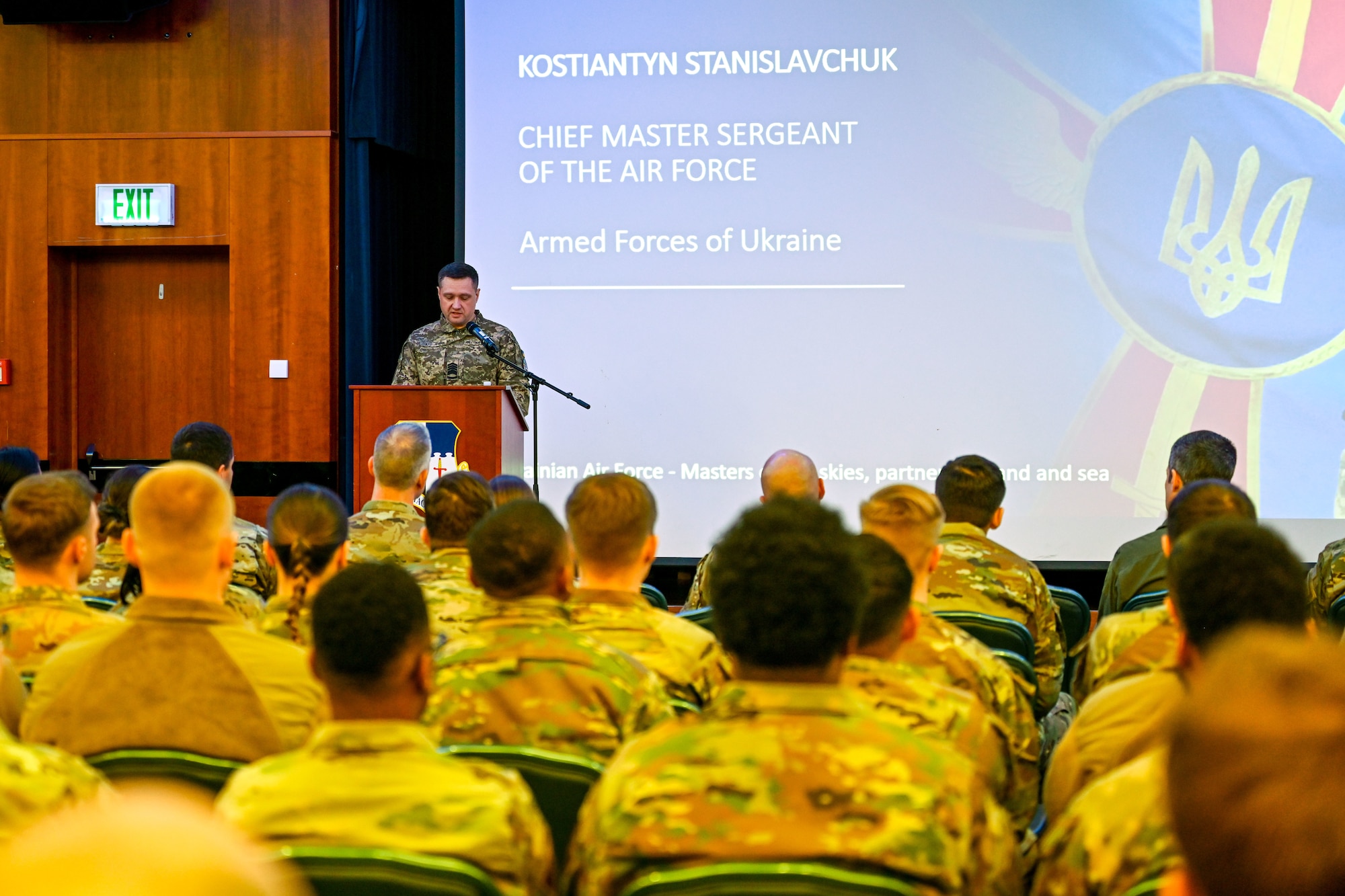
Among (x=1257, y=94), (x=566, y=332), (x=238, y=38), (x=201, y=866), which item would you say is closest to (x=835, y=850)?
(x=201, y=866)

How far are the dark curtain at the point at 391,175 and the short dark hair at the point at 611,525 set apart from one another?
4.88 meters

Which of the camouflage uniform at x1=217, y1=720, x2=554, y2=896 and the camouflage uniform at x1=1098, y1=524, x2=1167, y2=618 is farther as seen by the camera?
the camouflage uniform at x1=1098, y1=524, x2=1167, y2=618

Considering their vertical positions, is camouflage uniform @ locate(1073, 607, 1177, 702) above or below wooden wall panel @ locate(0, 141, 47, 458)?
below

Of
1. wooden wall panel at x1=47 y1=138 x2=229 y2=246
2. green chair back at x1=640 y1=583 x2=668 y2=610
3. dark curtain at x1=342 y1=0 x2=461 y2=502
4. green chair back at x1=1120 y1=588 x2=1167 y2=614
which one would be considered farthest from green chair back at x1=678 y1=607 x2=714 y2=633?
wooden wall panel at x1=47 y1=138 x2=229 y2=246

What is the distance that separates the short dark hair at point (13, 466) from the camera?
4.32 m

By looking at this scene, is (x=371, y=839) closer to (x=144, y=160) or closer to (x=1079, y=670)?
(x=1079, y=670)

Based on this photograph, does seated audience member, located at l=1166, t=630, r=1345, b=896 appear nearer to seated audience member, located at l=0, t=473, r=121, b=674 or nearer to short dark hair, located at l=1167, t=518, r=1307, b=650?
short dark hair, located at l=1167, t=518, r=1307, b=650

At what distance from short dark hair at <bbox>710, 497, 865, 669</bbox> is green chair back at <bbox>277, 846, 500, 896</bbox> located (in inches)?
17.8

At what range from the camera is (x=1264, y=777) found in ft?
2.48

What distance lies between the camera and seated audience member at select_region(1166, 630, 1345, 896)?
0.74 metres

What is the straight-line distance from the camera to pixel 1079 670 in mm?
3059

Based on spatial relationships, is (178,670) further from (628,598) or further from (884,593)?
(884,593)

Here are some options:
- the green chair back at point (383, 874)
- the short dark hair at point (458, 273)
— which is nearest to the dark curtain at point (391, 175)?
the short dark hair at point (458, 273)

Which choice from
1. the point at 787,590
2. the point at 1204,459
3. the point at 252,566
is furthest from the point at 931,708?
the point at 1204,459
